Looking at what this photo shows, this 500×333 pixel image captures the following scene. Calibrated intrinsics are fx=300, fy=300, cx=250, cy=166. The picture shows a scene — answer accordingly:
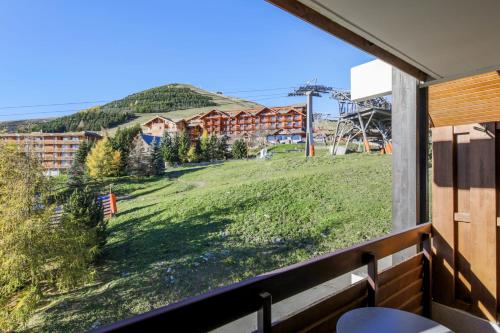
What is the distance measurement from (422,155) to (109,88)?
14.5 feet

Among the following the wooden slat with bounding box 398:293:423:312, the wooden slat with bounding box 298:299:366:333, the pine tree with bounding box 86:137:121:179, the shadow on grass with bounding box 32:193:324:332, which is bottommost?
the shadow on grass with bounding box 32:193:324:332

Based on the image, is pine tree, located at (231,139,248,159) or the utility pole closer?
pine tree, located at (231,139,248,159)

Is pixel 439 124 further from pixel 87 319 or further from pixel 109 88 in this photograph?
pixel 87 319

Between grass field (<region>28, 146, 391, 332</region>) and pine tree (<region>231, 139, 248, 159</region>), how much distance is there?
200 mm

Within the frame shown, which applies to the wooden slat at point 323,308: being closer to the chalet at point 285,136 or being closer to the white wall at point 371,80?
the white wall at point 371,80

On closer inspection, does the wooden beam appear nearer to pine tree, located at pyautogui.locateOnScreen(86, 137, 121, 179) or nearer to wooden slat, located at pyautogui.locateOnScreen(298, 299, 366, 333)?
wooden slat, located at pyautogui.locateOnScreen(298, 299, 366, 333)

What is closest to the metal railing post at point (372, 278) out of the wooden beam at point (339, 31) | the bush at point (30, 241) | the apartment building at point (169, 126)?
the wooden beam at point (339, 31)

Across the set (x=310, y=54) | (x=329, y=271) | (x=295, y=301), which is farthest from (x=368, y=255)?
(x=310, y=54)

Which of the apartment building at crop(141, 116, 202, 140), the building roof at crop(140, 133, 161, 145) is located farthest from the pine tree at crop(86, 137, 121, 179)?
the apartment building at crop(141, 116, 202, 140)

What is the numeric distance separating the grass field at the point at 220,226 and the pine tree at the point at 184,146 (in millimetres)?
255

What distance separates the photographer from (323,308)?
1167 mm

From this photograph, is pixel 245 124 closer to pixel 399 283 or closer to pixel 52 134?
pixel 52 134

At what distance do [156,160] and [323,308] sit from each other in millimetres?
4031

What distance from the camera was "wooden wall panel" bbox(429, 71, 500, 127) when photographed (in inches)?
84.7
